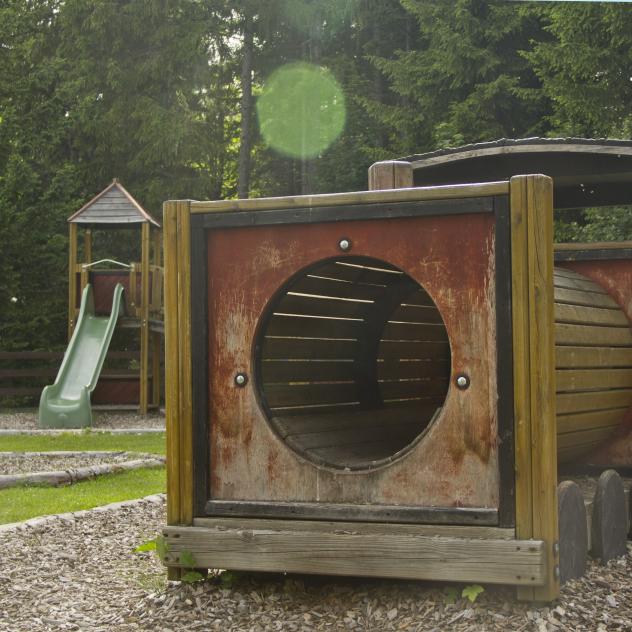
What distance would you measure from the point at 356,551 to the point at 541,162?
11.3 feet

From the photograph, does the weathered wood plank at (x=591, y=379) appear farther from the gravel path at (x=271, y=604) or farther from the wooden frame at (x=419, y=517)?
the wooden frame at (x=419, y=517)

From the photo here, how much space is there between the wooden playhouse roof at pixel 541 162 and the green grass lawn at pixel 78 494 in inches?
139

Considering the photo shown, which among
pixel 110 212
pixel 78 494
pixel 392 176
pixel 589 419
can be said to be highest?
pixel 110 212

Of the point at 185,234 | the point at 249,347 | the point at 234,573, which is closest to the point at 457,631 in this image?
the point at 234,573

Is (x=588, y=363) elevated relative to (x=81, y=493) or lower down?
elevated

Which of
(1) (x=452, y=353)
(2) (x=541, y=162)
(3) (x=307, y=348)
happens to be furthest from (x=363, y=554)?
(2) (x=541, y=162)

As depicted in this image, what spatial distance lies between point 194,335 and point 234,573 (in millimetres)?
1129

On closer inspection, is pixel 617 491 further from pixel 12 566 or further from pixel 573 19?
pixel 573 19

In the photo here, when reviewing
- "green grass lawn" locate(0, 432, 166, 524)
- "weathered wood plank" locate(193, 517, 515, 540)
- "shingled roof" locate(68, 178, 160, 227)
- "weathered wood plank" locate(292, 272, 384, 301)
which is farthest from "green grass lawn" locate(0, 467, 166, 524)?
"shingled roof" locate(68, 178, 160, 227)

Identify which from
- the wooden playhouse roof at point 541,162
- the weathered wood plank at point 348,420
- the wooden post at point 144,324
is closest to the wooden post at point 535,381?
the weathered wood plank at point 348,420

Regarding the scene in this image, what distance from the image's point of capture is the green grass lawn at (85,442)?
13570 mm

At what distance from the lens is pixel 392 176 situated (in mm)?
6199

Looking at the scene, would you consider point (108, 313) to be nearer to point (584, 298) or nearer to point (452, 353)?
point (584, 298)

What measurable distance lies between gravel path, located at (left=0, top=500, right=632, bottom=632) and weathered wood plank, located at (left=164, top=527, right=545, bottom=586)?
155 millimetres
